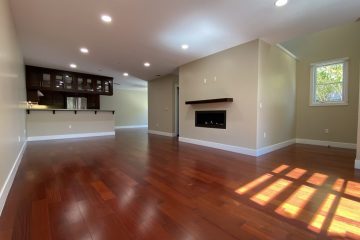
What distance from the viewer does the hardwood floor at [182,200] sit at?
1.42m

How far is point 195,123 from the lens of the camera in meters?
5.36

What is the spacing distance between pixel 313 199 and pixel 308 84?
4443mm

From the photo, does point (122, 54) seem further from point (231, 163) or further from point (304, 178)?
point (304, 178)

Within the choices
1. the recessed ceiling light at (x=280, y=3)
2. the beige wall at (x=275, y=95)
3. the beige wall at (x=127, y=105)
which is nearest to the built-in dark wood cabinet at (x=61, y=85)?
the beige wall at (x=127, y=105)

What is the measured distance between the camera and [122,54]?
4.75 metres

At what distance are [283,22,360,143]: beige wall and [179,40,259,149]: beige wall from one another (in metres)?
2.02

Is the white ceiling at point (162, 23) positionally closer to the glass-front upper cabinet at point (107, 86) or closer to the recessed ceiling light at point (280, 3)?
the recessed ceiling light at point (280, 3)

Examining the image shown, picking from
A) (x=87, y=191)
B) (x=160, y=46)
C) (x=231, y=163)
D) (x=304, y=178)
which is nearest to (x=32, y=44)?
(x=160, y=46)

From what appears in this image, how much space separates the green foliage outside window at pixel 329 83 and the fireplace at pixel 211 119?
3.00m

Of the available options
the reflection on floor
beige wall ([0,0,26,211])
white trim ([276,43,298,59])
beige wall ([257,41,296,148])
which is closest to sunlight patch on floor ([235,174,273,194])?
the reflection on floor

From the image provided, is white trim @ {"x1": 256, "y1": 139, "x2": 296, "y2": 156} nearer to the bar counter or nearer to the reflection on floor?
the reflection on floor

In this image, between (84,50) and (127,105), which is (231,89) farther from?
(127,105)

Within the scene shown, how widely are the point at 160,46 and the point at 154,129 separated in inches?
177

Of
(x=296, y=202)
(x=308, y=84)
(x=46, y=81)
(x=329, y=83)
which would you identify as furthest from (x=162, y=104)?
(x=296, y=202)
